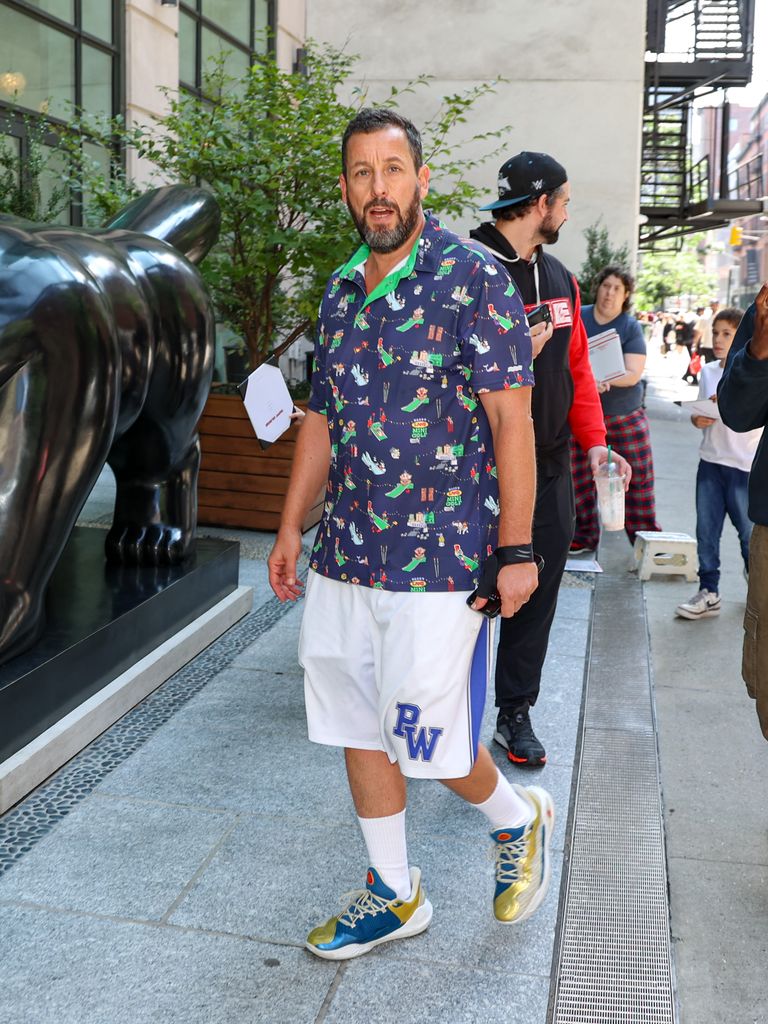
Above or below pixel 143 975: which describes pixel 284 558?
above

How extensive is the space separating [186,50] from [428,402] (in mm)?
9914

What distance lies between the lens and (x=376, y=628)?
7.96ft

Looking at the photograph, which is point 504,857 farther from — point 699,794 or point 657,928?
point 699,794

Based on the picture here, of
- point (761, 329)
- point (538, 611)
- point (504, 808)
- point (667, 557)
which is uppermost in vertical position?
point (761, 329)

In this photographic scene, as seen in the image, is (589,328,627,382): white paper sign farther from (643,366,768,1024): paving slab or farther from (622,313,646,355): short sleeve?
(643,366,768,1024): paving slab

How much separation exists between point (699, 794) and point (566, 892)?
3.01 feet

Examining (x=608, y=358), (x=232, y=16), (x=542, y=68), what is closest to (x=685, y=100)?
(x=542, y=68)

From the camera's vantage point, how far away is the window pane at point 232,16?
37.8 feet

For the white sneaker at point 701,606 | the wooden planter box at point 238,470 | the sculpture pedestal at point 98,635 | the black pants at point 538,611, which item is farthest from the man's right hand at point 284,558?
the wooden planter box at point 238,470

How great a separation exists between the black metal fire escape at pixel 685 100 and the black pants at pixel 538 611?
15.7 meters

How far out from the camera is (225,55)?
10984 mm

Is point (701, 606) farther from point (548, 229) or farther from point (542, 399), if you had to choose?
point (548, 229)

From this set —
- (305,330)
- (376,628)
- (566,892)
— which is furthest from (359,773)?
(305,330)

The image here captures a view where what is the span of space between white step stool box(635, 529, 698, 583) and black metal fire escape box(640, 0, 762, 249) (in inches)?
514
